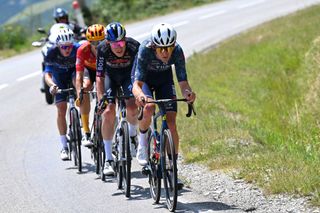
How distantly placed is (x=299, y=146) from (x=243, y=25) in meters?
18.6

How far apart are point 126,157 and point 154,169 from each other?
1.49 feet

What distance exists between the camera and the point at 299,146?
40.2 feet

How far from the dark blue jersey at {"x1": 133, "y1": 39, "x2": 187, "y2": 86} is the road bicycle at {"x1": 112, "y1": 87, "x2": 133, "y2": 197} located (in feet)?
2.37

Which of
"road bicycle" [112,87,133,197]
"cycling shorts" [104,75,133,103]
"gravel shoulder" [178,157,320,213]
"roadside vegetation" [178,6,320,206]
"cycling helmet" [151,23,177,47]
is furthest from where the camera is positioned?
"cycling shorts" [104,75,133,103]

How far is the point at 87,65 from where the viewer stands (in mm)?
12039

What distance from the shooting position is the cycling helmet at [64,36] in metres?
12.1

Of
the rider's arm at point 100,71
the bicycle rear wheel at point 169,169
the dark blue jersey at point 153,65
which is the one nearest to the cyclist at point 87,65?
the rider's arm at point 100,71

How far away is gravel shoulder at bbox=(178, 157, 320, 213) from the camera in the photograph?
8.98m

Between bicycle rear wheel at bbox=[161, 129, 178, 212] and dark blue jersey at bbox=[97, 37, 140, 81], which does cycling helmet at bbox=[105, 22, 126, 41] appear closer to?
dark blue jersey at bbox=[97, 37, 140, 81]

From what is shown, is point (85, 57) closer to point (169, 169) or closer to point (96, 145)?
point (96, 145)

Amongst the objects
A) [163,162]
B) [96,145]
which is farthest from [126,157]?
[96,145]

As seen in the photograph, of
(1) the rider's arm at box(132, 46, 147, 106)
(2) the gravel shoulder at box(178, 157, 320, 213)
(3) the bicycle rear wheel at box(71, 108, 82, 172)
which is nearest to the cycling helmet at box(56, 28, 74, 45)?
(3) the bicycle rear wheel at box(71, 108, 82, 172)

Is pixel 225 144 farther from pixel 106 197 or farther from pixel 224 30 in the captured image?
pixel 224 30

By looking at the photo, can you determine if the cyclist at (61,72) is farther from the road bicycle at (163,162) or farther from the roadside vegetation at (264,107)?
the road bicycle at (163,162)
